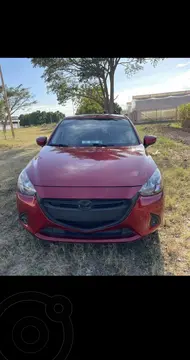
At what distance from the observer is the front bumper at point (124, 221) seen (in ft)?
6.09

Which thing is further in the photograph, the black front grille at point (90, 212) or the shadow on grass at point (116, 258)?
the shadow on grass at point (116, 258)

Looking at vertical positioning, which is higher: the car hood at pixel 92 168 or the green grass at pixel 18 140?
the car hood at pixel 92 168

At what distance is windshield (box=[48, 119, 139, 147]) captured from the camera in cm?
293

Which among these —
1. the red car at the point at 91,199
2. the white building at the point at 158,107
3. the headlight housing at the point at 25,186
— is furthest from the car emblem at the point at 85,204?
the white building at the point at 158,107

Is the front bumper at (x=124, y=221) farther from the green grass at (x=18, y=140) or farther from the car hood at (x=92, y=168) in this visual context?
the green grass at (x=18, y=140)

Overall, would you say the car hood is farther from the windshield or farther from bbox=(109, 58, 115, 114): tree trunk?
bbox=(109, 58, 115, 114): tree trunk

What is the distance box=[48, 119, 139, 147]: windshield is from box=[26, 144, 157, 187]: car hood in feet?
0.94

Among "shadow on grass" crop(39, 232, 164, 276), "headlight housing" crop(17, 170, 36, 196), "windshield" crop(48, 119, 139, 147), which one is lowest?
"shadow on grass" crop(39, 232, 164, 276)

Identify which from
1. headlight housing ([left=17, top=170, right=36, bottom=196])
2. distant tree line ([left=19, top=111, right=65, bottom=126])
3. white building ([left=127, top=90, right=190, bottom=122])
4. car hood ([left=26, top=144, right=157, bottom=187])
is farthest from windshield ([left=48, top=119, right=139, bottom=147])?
distant tree line ([left=19, top=111, right=65, bottom=126])

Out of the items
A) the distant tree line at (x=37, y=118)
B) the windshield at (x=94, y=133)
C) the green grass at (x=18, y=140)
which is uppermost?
the windshield at (x=94, y=133)

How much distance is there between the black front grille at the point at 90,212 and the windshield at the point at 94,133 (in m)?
1.22

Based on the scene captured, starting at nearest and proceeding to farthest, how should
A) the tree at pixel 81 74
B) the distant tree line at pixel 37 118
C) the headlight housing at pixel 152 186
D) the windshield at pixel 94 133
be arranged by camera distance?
1. the headlight housing at pixel 152 186
2. the windshield at pixel 94 133
3. the tree at pixel 81 74
4. the distant tree line at pixel 37 118
